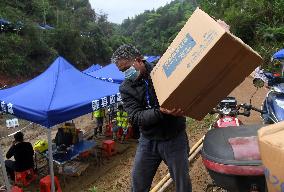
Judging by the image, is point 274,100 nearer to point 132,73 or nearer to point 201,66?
point 132,73

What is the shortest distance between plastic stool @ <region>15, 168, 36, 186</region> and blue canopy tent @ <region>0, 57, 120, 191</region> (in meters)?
1.43

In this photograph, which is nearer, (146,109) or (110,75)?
(146,109)

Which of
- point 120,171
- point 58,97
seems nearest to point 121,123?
point 120,171

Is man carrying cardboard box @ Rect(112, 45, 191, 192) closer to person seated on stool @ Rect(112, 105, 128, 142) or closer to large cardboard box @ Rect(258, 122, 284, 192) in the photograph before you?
large cardboard box @ Rect(258, 122, 284, 192)

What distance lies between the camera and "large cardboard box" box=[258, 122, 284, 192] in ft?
5.45

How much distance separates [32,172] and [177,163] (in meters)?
5.69

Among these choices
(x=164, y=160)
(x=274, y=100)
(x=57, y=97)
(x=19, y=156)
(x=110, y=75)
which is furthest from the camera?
(x=110, y=75)

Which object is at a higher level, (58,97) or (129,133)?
(58,97)

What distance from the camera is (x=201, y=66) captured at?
231cm

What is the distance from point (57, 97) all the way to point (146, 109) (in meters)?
4.44

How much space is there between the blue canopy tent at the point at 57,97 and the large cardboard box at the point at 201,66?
420cm

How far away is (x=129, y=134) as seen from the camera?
427 inches

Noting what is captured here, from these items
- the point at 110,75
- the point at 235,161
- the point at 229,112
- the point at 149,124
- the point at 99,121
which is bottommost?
the point at 99,121

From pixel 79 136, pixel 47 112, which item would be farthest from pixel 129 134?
pixel 47 112
